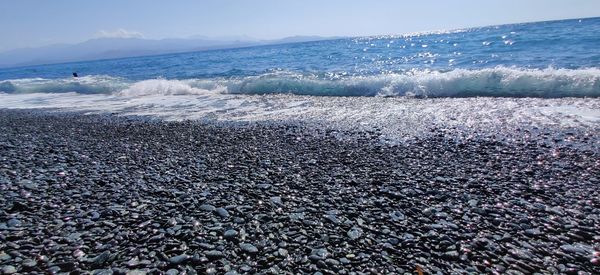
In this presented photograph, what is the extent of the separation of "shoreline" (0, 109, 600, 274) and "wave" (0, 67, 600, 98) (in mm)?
6918

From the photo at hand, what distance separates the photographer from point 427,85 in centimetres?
1569

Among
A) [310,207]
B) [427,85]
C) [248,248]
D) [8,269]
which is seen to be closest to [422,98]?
[427,85]

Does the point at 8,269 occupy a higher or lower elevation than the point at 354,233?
higher

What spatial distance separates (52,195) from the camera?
5.39m

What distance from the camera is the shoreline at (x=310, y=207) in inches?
141

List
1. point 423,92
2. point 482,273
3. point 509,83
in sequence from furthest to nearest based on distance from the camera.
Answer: point 423,92 → point 509,83 → point 482,273

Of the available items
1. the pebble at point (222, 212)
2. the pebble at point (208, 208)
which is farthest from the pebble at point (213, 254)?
the pebble at point (208, 208)

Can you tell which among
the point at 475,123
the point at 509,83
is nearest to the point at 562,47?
the point at 509,83

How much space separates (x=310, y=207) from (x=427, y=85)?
13.0 m

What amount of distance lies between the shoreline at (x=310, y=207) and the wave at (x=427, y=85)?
272 inches

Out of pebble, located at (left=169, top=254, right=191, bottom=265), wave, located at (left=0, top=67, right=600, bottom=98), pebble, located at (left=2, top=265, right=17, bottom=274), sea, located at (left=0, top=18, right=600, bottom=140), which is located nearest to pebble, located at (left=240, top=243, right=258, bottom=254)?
pebble, located at (left=169, top=254, right=191, bottom=265)

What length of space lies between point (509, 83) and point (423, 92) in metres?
3.53

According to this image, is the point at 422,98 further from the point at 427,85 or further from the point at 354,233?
the point at 354,233

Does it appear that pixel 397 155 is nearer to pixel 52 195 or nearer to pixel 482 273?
pixel 482 273
